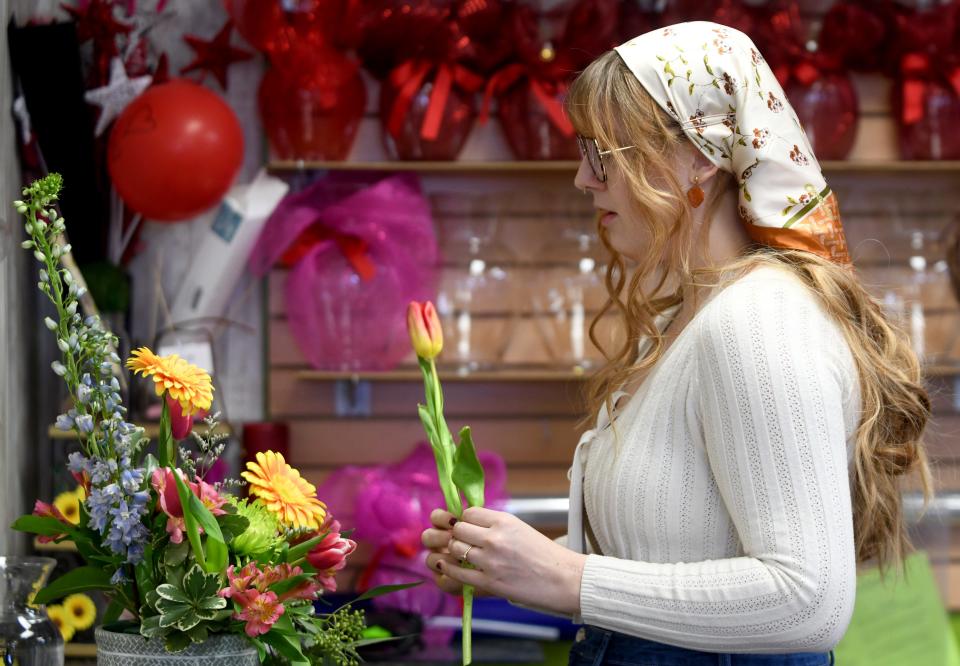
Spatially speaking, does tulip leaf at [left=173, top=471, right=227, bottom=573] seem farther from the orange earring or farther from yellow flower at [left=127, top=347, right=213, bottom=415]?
the orange earring

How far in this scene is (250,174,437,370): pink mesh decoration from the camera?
2906 mm

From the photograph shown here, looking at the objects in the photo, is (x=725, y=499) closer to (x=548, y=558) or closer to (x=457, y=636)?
(x=548, y=558)

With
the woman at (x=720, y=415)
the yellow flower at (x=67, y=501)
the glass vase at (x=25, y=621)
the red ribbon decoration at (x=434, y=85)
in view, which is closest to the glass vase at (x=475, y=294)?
the red ribbon decoration at (x=434, y=85)

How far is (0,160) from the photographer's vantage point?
2.39 m

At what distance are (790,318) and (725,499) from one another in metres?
0.19

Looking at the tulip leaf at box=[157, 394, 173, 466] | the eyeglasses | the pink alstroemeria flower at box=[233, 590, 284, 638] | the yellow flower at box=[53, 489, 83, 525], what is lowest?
the yellow flower at box=[53, 489, 83, 525]

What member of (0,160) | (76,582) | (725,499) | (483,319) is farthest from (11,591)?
(483,319)

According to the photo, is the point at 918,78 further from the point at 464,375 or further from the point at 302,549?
the point at 302,549

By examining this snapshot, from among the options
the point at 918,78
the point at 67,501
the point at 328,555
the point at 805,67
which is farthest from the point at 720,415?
the point at 918,78

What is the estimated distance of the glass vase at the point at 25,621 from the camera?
1.11 metres

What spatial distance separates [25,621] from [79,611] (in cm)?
151

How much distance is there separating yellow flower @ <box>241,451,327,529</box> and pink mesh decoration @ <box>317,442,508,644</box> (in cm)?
164

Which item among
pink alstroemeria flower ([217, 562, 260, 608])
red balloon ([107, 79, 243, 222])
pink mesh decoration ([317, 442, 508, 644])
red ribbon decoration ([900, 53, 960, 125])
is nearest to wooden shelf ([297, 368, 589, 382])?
pink mesh decoration ([317, 442, 508, 644])

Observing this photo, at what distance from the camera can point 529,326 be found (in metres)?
3.12
